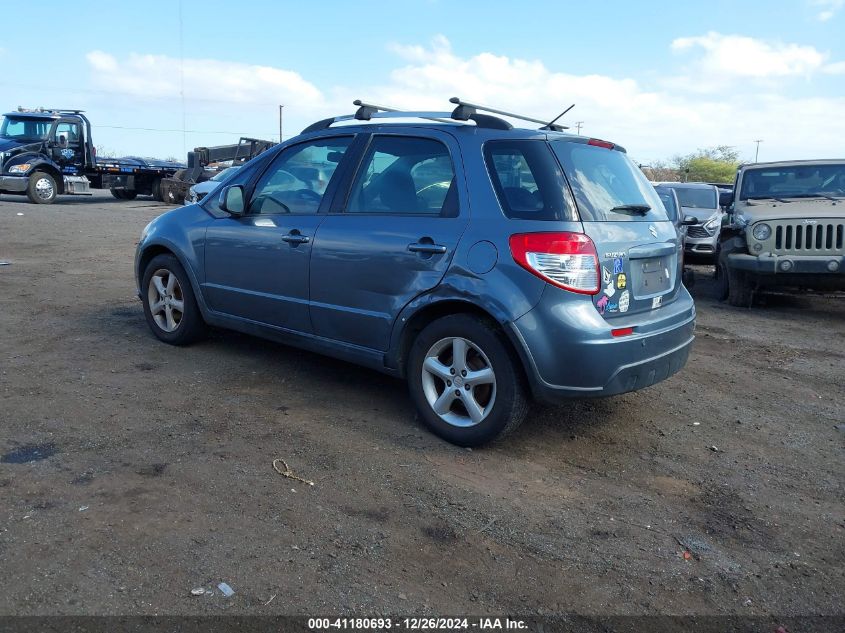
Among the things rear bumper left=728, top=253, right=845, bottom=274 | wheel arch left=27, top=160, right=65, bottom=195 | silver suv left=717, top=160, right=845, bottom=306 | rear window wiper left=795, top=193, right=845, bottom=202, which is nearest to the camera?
rear bumper left=728, top=253, right=845, bottom=274

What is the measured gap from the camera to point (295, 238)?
15.8ft

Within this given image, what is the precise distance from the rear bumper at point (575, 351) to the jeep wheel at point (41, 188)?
2264 cm

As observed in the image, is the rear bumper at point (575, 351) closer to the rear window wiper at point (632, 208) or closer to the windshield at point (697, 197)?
the rear window wiper at point (632, 208)

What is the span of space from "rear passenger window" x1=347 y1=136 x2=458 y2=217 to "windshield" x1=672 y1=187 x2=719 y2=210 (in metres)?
11.5

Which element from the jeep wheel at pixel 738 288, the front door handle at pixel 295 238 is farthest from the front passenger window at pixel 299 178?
the jeep wheel at pixel 738 288

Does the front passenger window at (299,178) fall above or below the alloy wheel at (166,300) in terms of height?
above

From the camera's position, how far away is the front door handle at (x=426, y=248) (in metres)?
4.05

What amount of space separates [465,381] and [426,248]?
765 millimetres

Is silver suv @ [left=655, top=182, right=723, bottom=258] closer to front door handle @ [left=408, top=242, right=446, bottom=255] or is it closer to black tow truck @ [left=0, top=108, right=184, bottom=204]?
front door handle @ [left=408, top=242, right=446, bottom=255]

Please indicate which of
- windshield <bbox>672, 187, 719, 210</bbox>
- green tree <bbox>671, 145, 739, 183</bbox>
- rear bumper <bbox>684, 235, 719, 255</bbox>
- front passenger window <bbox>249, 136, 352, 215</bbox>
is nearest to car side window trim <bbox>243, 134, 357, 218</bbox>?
front passenger window <bbox>249, 136, 352, 215</bbox>

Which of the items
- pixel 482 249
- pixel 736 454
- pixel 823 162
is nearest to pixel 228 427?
pixel 482 249

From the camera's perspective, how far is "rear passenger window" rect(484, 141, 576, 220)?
3836 mm

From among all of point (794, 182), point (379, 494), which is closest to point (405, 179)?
point (379, 494)

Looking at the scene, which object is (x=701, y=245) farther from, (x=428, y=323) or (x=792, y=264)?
(x=428, y=323)
